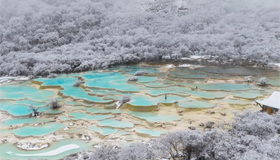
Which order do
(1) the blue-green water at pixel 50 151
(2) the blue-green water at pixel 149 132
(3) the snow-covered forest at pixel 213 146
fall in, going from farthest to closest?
(2) the blue-green water at pixel 149 132
(1) the blue-green water at pixel 50 151
(3) the snow-covered forest at pixel 213 146

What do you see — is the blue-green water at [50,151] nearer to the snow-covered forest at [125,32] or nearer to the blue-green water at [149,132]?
the blue-green water at [149,132]


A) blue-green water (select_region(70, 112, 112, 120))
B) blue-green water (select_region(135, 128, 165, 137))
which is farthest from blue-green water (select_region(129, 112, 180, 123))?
blue-green water (select_region(70, 112, 112, 120))

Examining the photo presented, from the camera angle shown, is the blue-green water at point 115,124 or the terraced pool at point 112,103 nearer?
the terraced pool at point 112,103

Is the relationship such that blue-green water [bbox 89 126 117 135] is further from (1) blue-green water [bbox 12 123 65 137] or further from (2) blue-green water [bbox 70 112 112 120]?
(1) blue-green water [bbox 12 123 65 137]

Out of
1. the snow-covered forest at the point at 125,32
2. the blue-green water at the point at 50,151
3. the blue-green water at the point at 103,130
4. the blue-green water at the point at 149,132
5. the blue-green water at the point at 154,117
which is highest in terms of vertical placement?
the snow-covered forest at the point at 125,32

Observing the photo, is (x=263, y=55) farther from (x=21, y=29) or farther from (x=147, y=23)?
(x=21, y=29)

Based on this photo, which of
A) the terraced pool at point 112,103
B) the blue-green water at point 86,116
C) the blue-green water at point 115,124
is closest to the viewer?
the terraced pool at point 112,103

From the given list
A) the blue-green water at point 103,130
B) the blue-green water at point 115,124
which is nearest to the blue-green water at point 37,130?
the blue-green water at point 103,130

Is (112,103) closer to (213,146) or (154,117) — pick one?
(154,117)
